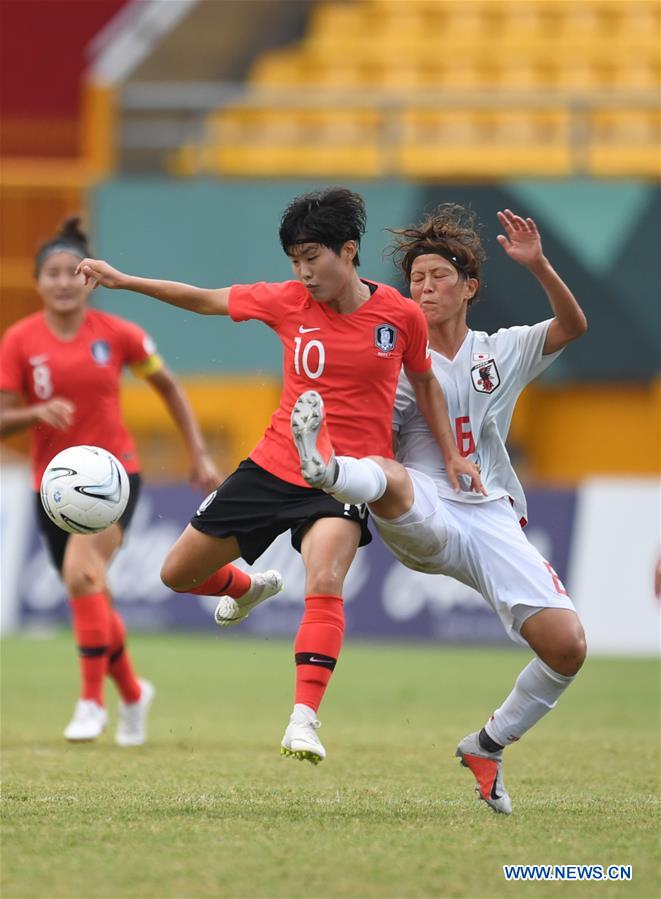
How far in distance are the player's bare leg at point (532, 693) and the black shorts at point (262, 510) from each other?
77 centimetres

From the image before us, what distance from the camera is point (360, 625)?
1408 cm

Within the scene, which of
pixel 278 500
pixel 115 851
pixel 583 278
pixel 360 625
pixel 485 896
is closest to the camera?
pixel 485 896

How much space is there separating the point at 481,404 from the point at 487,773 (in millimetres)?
1391

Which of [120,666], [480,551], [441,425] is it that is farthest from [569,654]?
[120,666]

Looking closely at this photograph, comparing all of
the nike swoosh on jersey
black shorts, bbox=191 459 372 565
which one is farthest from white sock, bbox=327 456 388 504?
the nike swoosh on jersey

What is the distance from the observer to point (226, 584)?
6.39m

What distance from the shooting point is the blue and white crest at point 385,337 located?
5.66 metres

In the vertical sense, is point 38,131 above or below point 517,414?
above

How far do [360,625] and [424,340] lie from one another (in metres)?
8.58

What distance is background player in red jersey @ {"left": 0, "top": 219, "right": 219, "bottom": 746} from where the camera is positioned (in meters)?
7.66

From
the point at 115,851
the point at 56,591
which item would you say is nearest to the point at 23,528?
the point at 56,591

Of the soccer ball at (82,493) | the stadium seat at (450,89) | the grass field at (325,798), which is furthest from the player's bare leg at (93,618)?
the stadium seat at (450,89)

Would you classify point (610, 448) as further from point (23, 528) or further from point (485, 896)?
point (485, 896)

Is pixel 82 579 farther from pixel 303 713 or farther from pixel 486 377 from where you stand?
pixel 303 713
